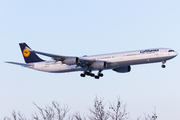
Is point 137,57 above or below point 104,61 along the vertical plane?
above

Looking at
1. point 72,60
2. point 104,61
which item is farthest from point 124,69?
point 72,60

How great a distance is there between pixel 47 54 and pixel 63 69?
22.3 ft

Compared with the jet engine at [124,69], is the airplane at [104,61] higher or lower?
higher

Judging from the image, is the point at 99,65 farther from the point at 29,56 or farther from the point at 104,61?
the point at 29,56

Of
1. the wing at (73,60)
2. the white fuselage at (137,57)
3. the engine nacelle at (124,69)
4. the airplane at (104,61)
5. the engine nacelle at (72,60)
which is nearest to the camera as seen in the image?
the white fuselage at (137,57)

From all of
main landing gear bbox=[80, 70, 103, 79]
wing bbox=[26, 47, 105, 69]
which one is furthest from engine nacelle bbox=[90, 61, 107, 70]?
main landing gear bbox=[80, 70, 103, 79]

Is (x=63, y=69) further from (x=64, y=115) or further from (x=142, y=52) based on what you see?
(x=64, y=115)

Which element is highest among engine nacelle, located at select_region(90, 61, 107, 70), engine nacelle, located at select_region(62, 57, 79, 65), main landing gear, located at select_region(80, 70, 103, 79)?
engine nacelle, located at select_region(62, 57, 79, 65)

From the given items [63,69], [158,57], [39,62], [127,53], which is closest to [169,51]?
[158,57]

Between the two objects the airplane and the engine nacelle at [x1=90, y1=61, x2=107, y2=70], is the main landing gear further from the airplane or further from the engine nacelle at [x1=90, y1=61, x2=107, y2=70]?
the engine nacelle at [x1=90, y1=61, x2=107, y2=70]

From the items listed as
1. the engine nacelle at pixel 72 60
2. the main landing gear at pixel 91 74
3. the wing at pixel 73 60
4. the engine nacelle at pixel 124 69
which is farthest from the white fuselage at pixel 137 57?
the engine nacelle at pixel 124 69

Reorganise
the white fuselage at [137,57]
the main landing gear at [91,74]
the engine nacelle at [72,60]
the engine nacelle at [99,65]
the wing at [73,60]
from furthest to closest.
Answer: the main landing gear at [91,74]
the engine nacelle at [99,65]
the wing at [73,60]
the engine nacelle at [72,60]
the white fuselage at [137,57]

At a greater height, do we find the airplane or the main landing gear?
the airplane

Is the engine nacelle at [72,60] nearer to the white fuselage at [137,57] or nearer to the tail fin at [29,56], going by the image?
the white fuselage at [137,57]
